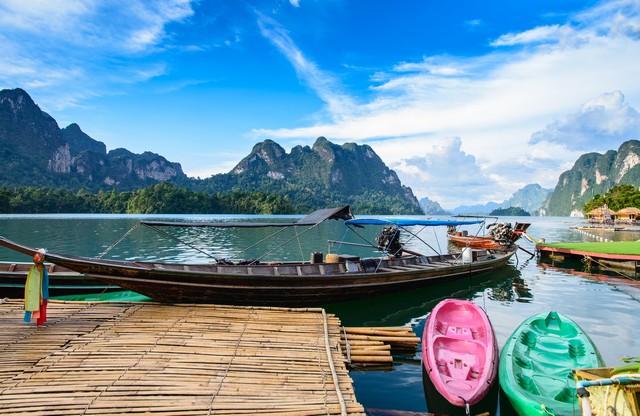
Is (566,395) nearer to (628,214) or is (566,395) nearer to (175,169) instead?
(628,214)

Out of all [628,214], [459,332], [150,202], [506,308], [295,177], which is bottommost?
[506,308]

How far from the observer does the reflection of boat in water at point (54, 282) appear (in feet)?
35.7

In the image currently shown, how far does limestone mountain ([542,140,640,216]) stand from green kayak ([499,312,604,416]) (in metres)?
160

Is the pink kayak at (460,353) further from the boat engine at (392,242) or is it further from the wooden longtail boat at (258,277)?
the boat engine at (392,242)

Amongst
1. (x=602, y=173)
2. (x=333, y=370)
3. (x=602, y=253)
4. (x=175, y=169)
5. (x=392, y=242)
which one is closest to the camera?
(x=333, y=370)

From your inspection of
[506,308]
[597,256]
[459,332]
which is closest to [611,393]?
[459,332]

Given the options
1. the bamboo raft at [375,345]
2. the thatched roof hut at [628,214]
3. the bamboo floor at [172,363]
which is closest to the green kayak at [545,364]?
the bamboo raft at [375,345]

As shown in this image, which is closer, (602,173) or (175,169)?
(602,173)

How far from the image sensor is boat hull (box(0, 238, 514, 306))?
8.72m

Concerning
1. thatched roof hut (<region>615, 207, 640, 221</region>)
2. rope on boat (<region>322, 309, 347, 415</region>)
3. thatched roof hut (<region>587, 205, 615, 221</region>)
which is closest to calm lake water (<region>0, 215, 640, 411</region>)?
rope on boat (<region>322, 309, 347, 415</region>)

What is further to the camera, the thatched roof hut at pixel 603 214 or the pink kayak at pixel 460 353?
the thatched roof hut at pixel 603 214

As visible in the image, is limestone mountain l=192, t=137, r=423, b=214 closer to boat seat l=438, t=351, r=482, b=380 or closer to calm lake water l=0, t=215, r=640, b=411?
calm lake water l=0, t=215, r=640, b=411

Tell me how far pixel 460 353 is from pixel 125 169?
560ft

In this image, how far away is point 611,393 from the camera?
4160 mm
